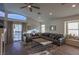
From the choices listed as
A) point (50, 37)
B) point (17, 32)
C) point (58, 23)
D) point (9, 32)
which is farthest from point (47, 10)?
point (9, 32)

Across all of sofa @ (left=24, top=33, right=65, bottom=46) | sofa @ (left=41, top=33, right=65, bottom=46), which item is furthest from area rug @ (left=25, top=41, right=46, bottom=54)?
sofa @ (left=41, top=33, right=65, bottom=46)

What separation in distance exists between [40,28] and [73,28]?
0.73 m

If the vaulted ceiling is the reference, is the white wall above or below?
below

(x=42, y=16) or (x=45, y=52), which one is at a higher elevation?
(x=42, y=16)

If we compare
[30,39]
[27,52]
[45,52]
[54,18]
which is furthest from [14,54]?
[54,18]

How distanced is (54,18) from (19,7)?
2.65ft

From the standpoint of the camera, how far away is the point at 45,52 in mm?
2457

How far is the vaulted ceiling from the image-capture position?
243 cm

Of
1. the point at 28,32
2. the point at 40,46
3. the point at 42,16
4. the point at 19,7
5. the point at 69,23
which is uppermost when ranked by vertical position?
the point at 19,7

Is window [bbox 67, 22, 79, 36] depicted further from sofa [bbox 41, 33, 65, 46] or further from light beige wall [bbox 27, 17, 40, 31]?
light beige wall [bbox 27, 17, 40, 31]

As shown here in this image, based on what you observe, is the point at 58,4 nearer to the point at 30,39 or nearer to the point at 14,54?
the point at 30,39

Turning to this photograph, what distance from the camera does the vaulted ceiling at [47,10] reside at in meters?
2.43

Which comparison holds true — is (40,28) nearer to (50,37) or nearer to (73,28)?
(50,37)

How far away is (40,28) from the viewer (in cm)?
259
